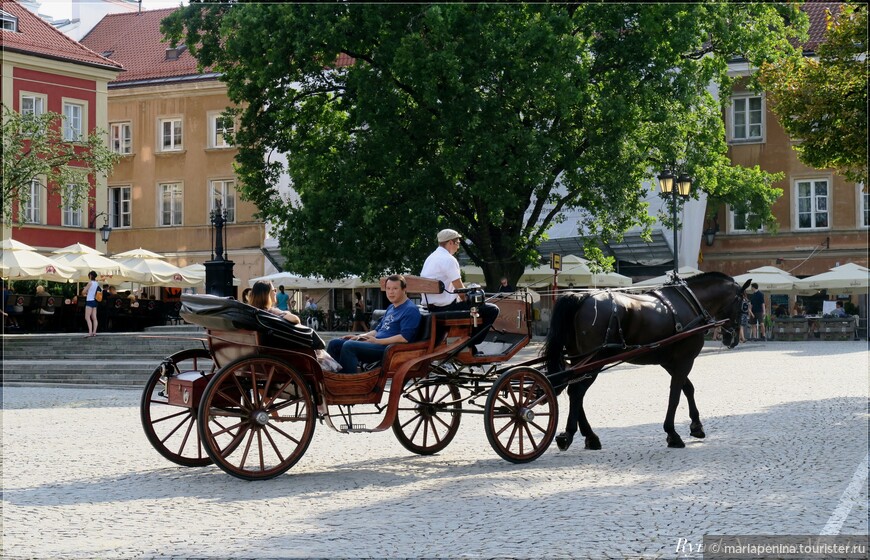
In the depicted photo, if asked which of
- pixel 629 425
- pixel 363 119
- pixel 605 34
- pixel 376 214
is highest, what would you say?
pixel 605 34

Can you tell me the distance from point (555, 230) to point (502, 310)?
3491 centimetres

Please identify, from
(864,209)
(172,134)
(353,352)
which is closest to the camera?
(353,352)

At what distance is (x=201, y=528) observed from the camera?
7.57 m

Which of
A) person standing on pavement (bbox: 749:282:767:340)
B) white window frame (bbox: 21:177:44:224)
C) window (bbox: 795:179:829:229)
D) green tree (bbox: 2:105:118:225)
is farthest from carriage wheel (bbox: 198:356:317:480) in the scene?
window (bbox: 795:179:829:229)

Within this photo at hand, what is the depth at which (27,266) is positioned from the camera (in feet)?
104

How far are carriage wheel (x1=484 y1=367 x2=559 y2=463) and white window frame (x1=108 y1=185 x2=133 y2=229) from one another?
152 ft

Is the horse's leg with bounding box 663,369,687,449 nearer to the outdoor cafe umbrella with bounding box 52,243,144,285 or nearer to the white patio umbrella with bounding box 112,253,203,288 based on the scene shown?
the outdoor cafe umbrella with bounding box 52,243,144,285

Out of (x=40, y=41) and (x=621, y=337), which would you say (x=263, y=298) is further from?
(x=40, y=41)

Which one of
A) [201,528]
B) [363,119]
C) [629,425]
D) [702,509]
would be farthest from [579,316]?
[363,119]

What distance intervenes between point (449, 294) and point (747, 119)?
131 ft

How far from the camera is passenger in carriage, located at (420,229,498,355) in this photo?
10.9 meters

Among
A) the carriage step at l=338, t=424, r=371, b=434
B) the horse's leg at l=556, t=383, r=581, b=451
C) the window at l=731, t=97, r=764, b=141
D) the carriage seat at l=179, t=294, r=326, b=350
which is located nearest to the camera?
the carriage seat at l=179, t=294, r=326, b=350

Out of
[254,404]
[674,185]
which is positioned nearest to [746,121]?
[674,185]

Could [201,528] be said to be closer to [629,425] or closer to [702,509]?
[702,509]
